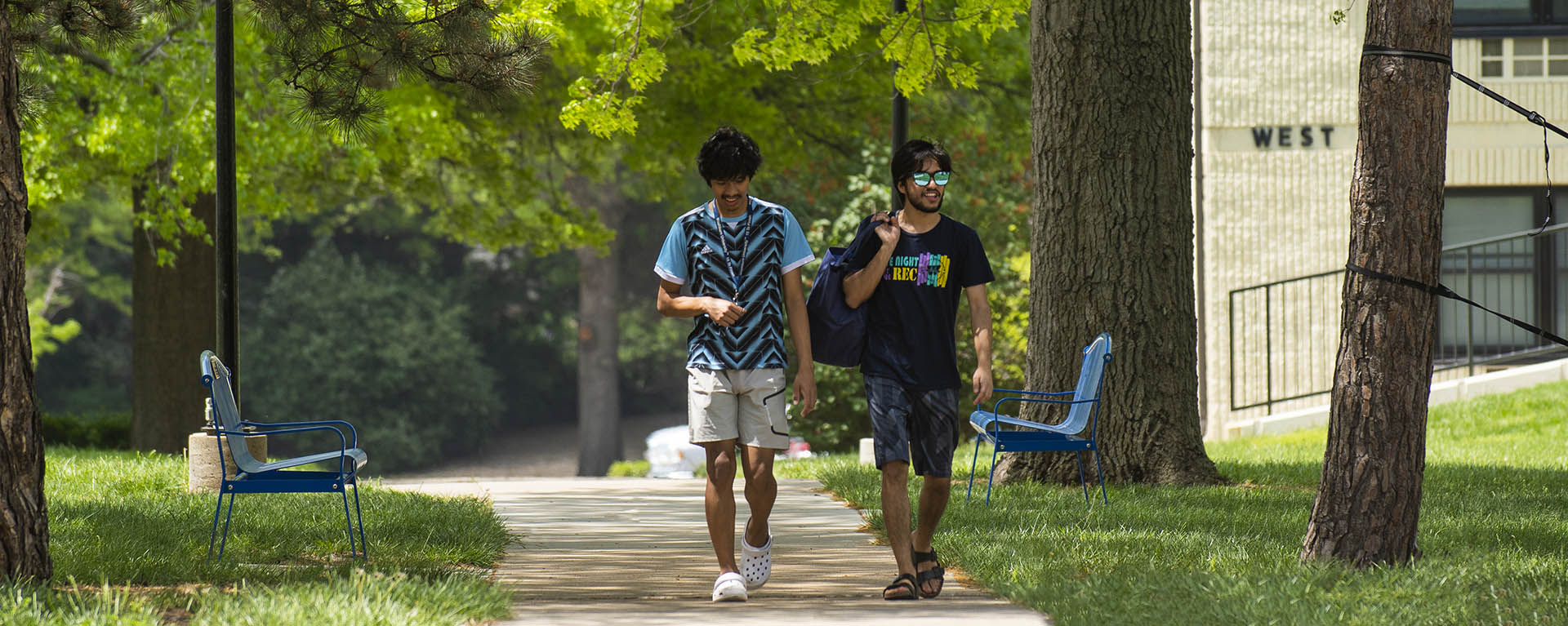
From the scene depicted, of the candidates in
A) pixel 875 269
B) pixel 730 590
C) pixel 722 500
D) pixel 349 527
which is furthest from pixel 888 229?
→ pixel 349 527

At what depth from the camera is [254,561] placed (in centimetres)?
664

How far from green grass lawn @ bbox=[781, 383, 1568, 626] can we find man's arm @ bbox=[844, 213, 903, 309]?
121 cm

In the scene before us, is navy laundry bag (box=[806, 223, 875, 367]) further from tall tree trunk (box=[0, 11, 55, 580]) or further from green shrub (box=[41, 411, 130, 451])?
green shrub (box=[41, 411, 130, 451])

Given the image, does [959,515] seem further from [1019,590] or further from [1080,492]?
[1019,590]

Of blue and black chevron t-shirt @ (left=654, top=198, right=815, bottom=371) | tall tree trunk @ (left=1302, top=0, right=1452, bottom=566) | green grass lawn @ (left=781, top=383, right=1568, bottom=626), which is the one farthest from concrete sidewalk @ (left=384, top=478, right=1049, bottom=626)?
tall tree trunk @ (left=1302, top=0, right=1452, bottom=566)

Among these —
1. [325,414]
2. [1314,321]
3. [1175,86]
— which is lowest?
[325,414]

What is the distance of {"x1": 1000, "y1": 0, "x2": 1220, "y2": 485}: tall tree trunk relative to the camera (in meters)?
9.17

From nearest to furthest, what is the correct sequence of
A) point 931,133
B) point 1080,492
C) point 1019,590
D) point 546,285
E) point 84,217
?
point 1019,590
point 1080,492
point 931,133
point 84,217
point 546,285

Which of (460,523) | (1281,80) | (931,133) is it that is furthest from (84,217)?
(460,523)

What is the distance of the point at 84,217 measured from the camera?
34031mm

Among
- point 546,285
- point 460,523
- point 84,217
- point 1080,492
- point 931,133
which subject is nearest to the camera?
point 460,523

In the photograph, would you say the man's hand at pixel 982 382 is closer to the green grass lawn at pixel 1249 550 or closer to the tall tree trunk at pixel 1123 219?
the green grass lawn at pixel 1249 550

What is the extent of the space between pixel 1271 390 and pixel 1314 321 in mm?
884

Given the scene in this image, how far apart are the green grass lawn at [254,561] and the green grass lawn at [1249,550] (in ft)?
6.85
